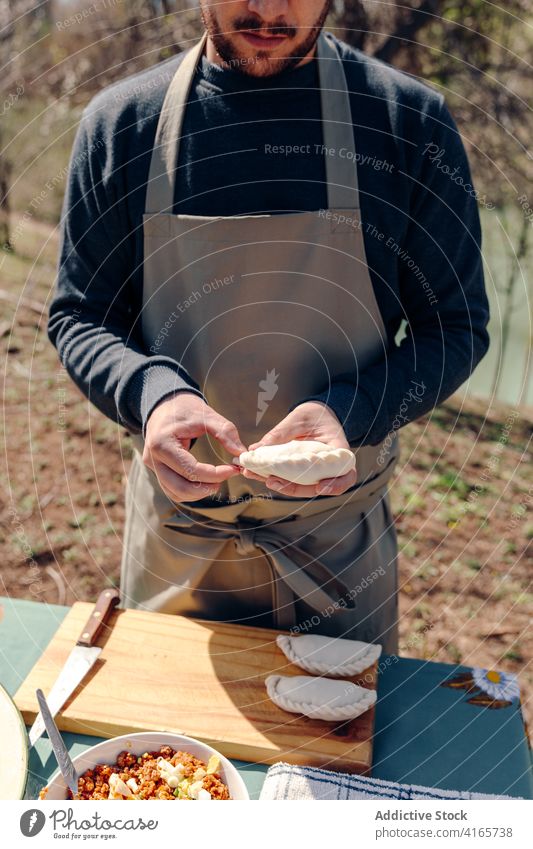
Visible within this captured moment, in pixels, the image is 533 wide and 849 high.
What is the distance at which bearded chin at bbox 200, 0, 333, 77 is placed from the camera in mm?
1104

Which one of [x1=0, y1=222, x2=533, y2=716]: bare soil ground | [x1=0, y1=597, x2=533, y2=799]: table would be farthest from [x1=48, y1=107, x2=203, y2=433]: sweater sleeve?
[x1=0, y1=222, x2=533, y2=716]: bare soil ground

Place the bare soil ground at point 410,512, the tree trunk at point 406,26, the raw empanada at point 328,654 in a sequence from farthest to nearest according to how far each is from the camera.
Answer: the tree trunk at point 406,26, the bare soil ground at point 410,512, the raw empanada at point 328,654

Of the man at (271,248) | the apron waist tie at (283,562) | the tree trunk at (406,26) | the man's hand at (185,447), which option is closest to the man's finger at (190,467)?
the man's hand at (185,447)

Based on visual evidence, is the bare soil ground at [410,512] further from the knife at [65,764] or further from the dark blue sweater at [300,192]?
the knife at [65,764]

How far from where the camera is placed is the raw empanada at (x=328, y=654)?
42.7 inches

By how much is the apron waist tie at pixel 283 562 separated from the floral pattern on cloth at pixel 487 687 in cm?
24

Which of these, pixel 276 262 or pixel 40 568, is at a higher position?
pixel 276 262

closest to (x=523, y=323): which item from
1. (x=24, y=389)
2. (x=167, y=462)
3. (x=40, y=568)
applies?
(x=24, y=389)

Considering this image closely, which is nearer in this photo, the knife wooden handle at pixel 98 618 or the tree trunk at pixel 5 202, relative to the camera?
the knife wooden handle at pixel 98 618

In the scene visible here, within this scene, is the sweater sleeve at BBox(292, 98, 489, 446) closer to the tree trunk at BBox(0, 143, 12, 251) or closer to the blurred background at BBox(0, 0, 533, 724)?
the blurred background at BBox(0, 0, 533, 724)

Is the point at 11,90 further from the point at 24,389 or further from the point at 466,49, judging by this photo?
the point at 466,49

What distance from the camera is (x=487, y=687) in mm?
1112
